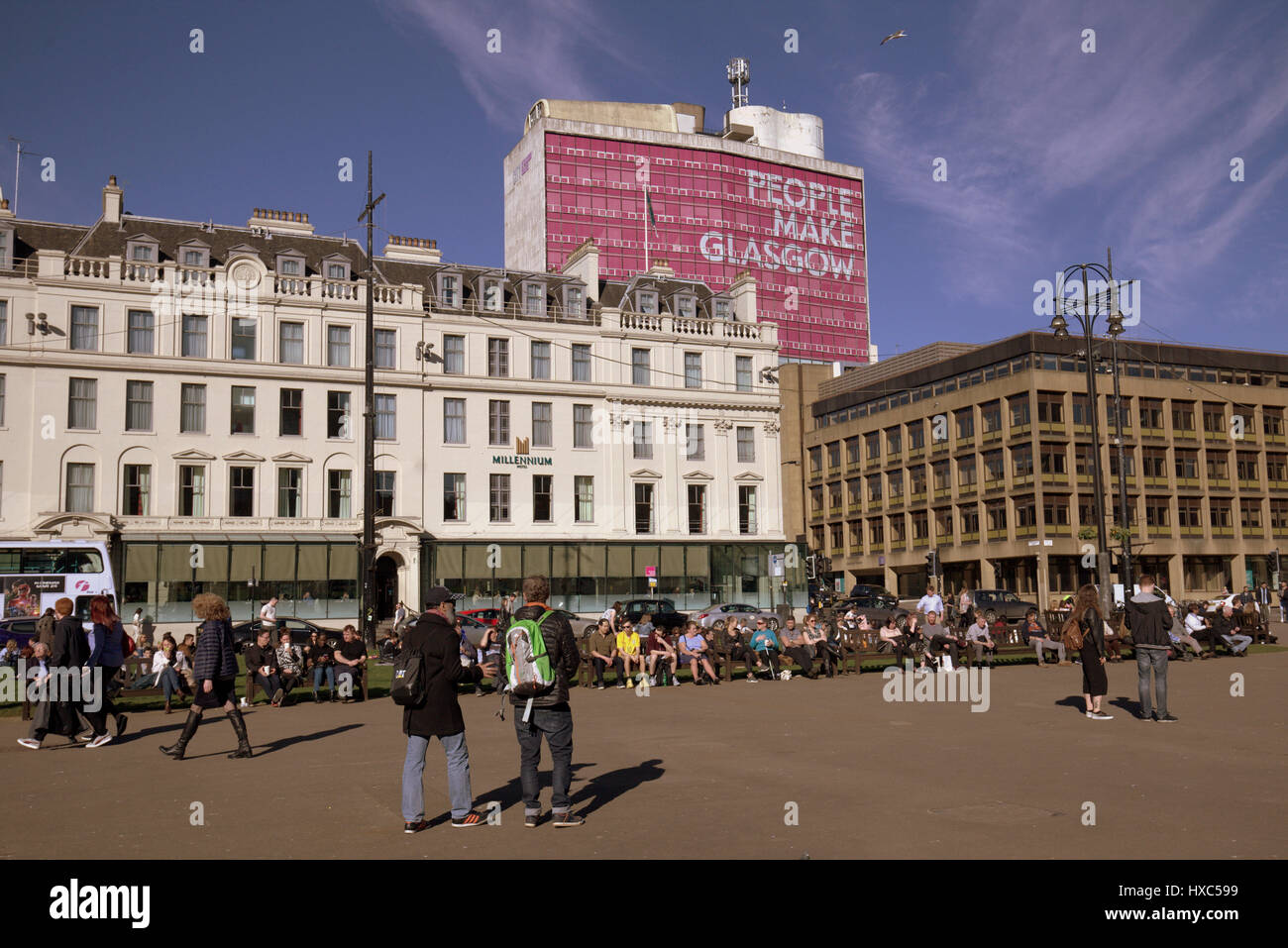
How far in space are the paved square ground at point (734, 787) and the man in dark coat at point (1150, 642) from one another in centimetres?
39

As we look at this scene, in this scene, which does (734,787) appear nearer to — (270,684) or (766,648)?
(270,684)

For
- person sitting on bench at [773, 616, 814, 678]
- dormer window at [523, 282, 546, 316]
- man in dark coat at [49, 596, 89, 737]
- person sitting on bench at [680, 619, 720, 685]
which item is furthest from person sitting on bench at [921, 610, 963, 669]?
dormer window at [523, 282, 546, 316]

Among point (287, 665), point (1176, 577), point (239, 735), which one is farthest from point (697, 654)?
point (1176, 577)

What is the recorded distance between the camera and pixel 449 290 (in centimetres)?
4862

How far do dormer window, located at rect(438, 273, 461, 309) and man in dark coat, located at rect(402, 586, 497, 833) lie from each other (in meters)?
41.1

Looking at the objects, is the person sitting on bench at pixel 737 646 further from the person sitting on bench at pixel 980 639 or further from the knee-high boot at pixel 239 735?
the knee-high boot at pixel 239 735

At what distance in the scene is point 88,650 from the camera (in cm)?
1370

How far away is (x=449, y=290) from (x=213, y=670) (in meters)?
38.2

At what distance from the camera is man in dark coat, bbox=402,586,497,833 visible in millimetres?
8062

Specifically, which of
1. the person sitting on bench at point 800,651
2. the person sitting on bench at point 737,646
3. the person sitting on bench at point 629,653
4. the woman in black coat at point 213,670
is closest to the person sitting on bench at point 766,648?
the person sitting on bench at point 737,646

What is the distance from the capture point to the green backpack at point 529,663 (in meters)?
8.27
